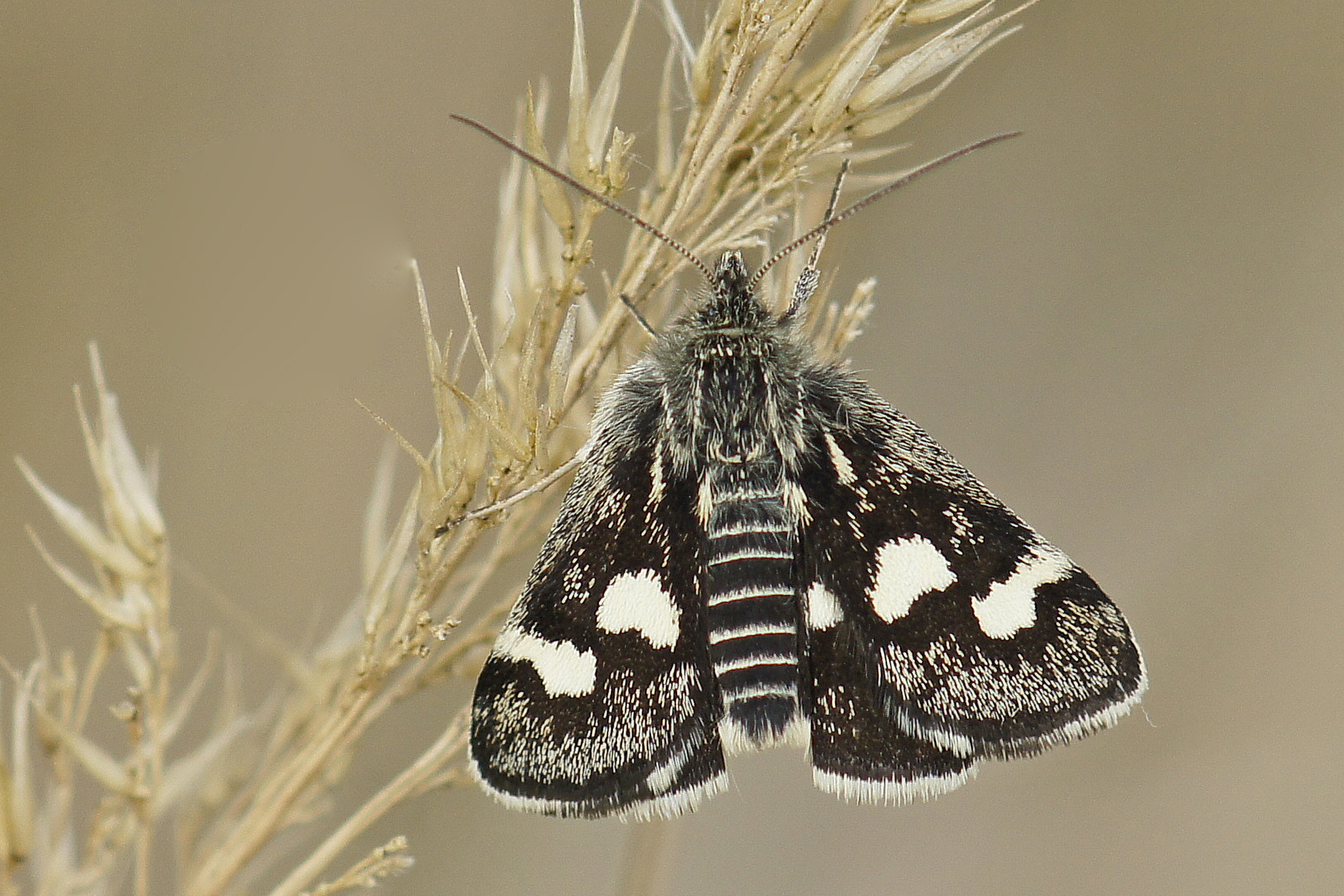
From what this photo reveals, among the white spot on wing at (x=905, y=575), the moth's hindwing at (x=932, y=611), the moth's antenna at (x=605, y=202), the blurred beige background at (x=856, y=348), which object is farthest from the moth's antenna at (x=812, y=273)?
the blurred beige background at (x=856, y=348)

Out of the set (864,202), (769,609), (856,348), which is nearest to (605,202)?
(864,202)

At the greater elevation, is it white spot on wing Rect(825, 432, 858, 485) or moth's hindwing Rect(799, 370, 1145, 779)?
white spot on wing Rect(825, 432, 858, 485)

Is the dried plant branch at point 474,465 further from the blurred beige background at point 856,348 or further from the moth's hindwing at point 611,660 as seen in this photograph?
the blurred beige background at point 856,348

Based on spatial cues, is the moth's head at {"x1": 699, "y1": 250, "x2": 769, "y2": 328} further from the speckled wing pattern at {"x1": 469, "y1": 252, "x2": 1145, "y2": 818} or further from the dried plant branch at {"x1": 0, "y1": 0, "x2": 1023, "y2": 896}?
the dried plant branch at {"x1": 0, "y1": 0, "x2": 1023, "y2": 896}

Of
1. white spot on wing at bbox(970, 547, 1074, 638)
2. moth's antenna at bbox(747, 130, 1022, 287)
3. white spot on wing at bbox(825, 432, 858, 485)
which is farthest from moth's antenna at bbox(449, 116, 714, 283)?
white spot on wing at bbox(970, 547, 1074, 638)

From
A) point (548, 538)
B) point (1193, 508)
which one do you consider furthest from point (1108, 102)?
point (548, 538)

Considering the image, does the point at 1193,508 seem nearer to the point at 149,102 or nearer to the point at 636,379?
the point at 636,379

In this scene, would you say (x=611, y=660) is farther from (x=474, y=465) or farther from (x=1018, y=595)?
(x=1018, y=595)
